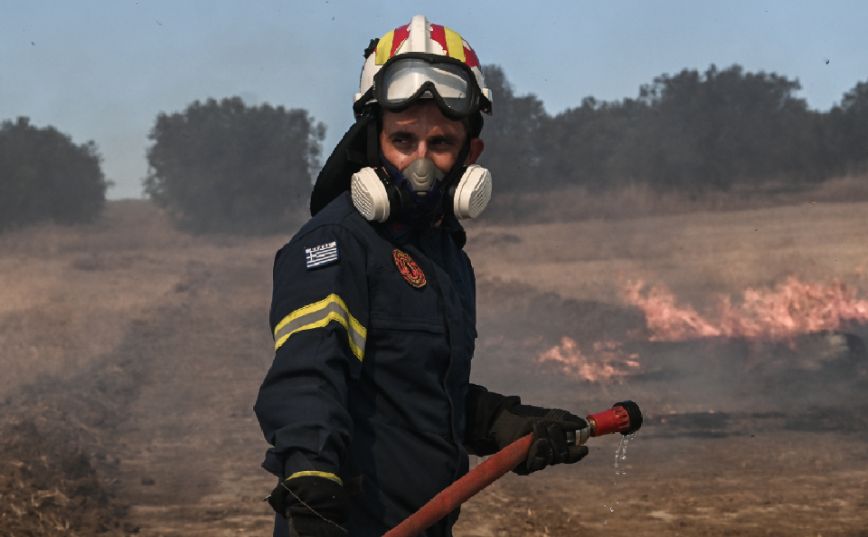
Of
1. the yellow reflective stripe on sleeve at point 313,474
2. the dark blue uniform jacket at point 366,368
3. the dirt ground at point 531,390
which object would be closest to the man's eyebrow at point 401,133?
the dark blue uniform jacket at point 366,368

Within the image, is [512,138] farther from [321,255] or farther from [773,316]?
[321,255]

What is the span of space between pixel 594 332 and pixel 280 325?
22.4 meters

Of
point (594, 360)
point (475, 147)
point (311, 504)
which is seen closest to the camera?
point (311, 504)

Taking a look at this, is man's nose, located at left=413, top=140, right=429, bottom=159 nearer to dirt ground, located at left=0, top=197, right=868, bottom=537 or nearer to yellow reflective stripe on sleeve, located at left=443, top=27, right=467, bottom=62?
yellow reflective stripe on sleeve, located at left=443, top=27, right=467, bottom=62

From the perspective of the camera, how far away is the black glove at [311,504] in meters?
2.89

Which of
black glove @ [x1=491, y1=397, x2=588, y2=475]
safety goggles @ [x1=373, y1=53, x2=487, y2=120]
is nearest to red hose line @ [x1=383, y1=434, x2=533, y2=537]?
black glove @ [x1=491, y1=397, x2=588, y2=475]

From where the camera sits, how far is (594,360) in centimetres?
2148

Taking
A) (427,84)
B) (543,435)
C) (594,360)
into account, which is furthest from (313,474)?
(594,360)

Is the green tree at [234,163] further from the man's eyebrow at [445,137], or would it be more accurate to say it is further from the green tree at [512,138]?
the man's eyebrow at [445,137]

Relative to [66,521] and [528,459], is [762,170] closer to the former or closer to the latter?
[66,521]

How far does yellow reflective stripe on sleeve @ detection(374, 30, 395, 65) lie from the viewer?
3.76 meters

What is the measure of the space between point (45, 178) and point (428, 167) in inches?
2117

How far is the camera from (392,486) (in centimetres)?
341

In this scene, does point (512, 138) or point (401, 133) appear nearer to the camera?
point (401, 133)
